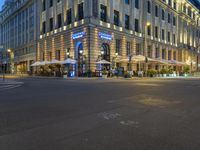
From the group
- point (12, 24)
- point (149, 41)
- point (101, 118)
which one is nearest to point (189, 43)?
point (149, 41)

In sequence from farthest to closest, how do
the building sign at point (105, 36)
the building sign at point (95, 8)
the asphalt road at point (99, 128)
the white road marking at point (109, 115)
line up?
the building sign at point (105, 36) < the building sign at point (95, 8) < the white road marking at point (109, 115) < the asphalt road at point (99, 128)

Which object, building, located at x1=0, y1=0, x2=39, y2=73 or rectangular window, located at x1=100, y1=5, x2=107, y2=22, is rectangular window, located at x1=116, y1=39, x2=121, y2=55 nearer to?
rectangular window, located at x1=100, y1=5, x2=107, y2=22

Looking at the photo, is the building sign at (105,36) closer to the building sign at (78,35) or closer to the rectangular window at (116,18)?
the building sign at (78,35)

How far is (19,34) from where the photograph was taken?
63312mm

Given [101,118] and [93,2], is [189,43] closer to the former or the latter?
[93,2]

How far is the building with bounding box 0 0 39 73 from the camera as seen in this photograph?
54.4 metres

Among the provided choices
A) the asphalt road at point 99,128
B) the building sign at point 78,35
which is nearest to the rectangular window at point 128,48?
the building sign at point 78,35

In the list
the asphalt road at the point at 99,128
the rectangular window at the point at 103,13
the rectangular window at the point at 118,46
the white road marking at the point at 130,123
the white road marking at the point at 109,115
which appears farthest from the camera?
the rectangular window at the point at 118,46

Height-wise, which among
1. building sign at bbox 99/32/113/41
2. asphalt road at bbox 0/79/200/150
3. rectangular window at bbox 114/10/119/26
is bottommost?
asphalt road at bbox 0/79/200/150

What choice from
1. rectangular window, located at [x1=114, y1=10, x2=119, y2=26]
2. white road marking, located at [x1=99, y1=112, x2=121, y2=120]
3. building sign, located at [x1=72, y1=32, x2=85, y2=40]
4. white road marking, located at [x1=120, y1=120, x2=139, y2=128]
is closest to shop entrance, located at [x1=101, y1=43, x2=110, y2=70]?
building sign, located at [x1=72, y1=32, x2=85, y2=40]

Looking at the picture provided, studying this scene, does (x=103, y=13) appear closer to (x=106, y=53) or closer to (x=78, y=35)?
(x=78, y=35)

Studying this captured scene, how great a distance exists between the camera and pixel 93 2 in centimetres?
3612

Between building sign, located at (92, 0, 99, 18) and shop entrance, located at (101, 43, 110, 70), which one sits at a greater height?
building sign, located at (92, 0, 99, 18)

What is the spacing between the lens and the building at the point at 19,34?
178 feet
